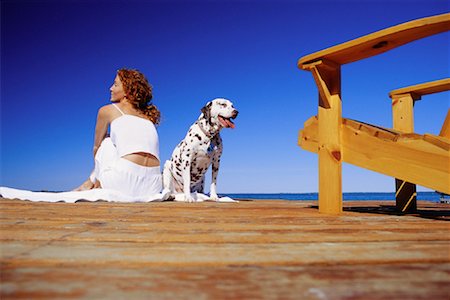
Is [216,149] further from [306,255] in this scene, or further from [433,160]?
[306,255]

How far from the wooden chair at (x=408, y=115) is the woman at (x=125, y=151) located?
2.61 metres

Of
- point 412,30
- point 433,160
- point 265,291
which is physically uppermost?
point 412,30

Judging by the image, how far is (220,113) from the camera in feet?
15.6

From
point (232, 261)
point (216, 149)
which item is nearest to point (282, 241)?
point (232, 261)

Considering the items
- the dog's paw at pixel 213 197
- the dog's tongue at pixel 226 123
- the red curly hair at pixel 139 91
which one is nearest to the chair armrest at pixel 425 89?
the dog's tongue at pixel 226 123

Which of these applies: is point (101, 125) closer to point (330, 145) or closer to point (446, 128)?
point (330, 145)

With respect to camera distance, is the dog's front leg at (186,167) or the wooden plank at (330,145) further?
the dog's front leg at (186,167)

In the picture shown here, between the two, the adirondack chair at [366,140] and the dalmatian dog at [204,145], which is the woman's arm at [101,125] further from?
the adirondack chair at [366,140]

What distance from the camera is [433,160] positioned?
82.4 inches

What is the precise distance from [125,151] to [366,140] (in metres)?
2.80

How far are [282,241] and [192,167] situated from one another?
140 inches

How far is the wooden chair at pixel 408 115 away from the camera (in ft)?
9.26

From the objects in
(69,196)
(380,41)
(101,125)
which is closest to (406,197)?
(380,41)

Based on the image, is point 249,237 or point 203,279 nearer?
point 203,279
